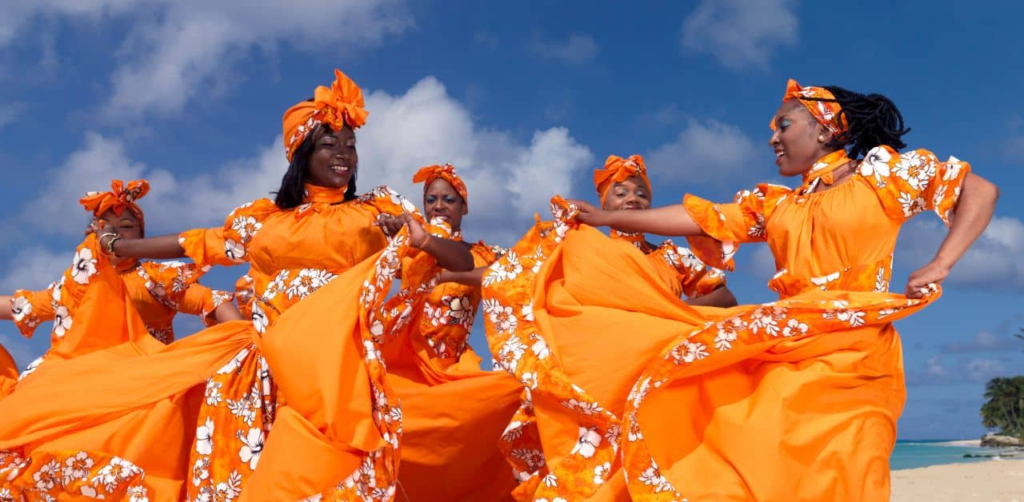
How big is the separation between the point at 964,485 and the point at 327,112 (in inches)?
388

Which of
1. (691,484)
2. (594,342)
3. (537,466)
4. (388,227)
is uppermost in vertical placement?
(388,227)

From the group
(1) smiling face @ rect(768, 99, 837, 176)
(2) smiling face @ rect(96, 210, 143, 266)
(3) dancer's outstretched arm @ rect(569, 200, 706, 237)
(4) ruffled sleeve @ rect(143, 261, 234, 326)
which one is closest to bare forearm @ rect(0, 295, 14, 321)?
(4) ruffled sleeve @ rect(143, 261, 234, 326)

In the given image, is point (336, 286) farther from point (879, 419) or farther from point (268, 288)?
point (879, 419)

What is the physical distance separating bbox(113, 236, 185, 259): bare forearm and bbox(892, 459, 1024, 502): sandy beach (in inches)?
319

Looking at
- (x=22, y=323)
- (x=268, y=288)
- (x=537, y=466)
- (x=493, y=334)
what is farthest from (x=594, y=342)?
(x=22, y=323)

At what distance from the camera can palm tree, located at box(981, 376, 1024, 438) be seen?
48000mm

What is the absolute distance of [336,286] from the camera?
17.1 feet

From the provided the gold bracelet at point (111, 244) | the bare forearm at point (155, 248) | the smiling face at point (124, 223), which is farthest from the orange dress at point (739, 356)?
the smiling face at point (124, 223)

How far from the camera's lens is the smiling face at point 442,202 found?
7.70m

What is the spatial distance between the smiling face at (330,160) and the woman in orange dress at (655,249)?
6.03 ft

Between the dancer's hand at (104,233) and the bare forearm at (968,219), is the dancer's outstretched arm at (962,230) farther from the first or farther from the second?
the dancer's hand at (104,233)

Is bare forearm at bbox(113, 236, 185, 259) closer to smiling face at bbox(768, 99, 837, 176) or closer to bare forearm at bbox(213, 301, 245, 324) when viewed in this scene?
bare forearm at bbox(213, 301, 245, 324)

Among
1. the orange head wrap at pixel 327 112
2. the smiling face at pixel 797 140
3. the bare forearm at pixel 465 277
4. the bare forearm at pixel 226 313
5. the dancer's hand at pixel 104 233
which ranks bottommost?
the bare forearm at pixel 465 277

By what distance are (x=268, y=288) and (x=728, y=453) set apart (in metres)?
2.77
